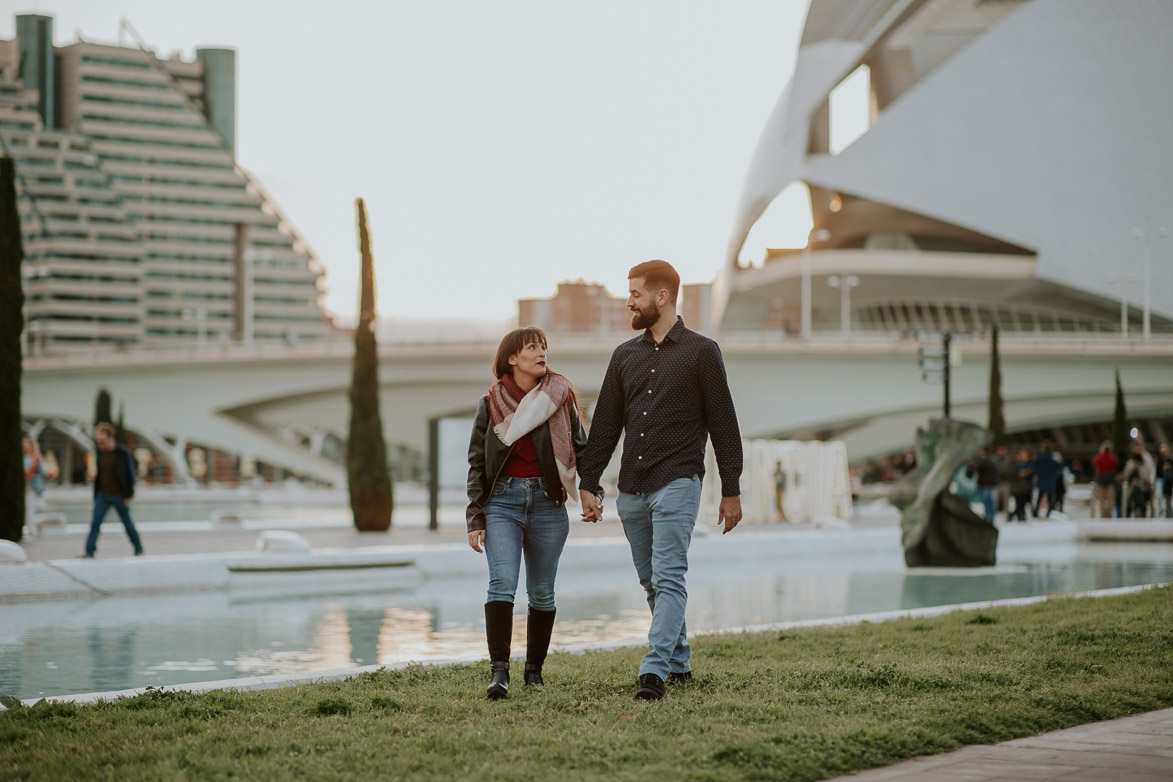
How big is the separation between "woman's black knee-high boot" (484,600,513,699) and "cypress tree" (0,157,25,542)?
1190cm

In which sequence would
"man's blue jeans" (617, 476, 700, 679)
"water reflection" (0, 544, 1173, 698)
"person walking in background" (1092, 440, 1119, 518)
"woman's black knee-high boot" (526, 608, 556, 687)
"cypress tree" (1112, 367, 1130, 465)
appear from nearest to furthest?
1. "man's blue jeans" (617, 476, 700, 679)
2. "woman's black knee-high boot" (526, 608, 556, 687)
3. "water reflection" (0, 544, 1173, 698)
4. "person walking in background" (1092, 440, 1119, 518)
5. "cypress tree" (1112, 367, 1130, 465)

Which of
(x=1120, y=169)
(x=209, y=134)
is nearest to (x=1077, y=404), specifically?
(x=1120, y=169)

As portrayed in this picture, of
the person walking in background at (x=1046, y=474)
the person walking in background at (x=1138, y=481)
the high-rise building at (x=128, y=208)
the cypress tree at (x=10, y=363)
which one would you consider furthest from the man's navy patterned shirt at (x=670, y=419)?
the high-rise building at (x=128, y=208)

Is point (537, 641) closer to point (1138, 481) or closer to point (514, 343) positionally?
point (514, 343)

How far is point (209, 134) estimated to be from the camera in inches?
4375

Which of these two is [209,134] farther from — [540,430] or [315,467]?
[540,430]

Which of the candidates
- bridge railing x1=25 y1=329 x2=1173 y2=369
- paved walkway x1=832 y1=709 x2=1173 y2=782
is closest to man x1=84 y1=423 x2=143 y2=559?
paved walkway x1=832 y1=709 x2=1173 y2=782

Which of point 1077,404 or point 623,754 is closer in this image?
point 623,754

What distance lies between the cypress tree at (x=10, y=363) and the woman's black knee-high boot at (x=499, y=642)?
39.0 feet

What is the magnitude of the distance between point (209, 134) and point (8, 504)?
102 m

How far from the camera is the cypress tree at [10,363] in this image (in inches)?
604

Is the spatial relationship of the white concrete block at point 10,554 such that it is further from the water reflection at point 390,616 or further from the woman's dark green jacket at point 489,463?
the woman's dark green jacket at point 489,463

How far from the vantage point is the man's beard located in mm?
5457

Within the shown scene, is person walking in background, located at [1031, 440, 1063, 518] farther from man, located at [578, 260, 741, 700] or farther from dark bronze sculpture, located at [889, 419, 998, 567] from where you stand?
man, located at [578, 260, 741, 700]
